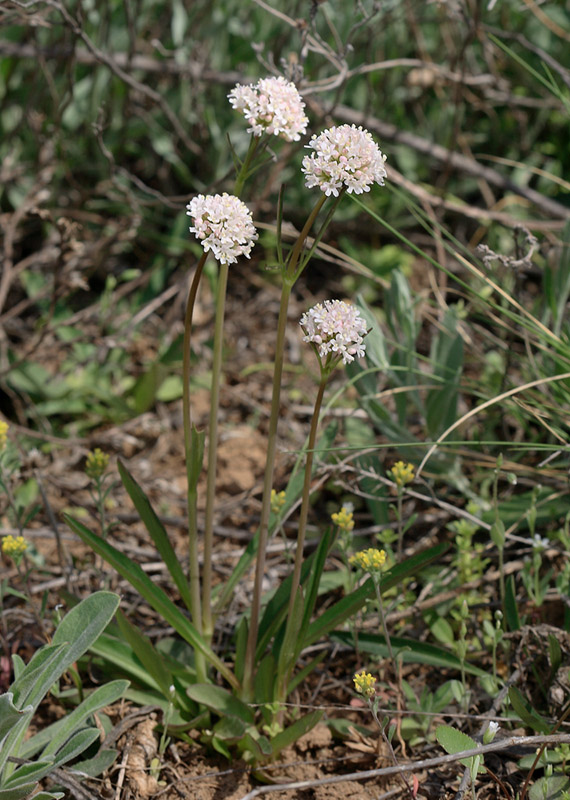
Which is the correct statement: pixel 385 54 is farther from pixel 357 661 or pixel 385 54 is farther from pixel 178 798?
pixel 178 798

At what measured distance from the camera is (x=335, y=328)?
55.8 inches

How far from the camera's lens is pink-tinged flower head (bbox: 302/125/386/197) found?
137 cm

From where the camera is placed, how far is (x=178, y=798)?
1704 millimetres

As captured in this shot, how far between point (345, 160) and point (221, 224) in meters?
0.23

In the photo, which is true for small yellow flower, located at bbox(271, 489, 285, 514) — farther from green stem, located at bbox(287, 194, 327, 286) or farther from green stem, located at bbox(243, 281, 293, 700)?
green stem, located at bbox(287, 194, 327, 286)

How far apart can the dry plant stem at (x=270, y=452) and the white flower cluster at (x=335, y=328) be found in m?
0.07

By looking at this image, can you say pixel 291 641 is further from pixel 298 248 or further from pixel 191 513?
pixel 298 248

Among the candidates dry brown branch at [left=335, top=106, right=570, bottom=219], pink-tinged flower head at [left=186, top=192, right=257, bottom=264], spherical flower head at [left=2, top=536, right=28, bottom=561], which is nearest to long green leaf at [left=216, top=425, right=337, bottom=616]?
spherical flower head at [left=2, top=536, right=28, bottom=561]

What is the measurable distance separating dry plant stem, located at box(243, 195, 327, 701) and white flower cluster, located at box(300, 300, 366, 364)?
0.07 metres

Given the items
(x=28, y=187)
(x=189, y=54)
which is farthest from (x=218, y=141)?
(x=28, y=187)

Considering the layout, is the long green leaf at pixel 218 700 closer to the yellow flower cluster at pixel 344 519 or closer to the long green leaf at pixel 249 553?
the long green leaf at pixel 249 553

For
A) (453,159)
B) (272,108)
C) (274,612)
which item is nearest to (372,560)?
(274,612)

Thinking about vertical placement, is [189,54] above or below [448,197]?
above

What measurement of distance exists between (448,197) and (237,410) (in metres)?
1.37
